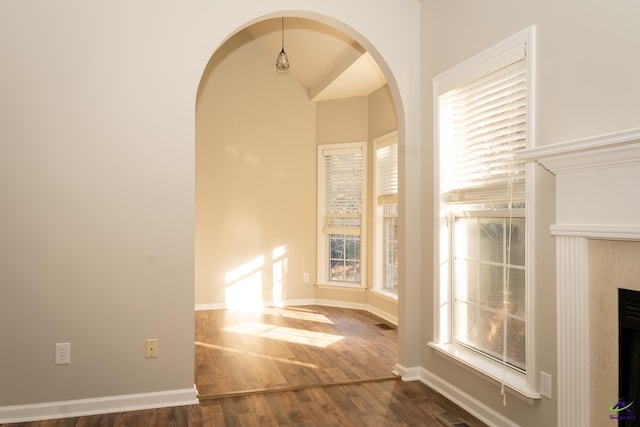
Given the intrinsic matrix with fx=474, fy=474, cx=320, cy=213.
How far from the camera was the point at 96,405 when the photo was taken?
296 centimetres

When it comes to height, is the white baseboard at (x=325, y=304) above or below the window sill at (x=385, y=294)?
below

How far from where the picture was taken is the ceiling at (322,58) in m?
5.20

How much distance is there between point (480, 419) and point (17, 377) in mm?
2823

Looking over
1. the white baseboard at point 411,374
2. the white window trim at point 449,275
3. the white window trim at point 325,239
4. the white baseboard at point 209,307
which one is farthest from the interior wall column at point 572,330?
the white baseboard at point 209,307

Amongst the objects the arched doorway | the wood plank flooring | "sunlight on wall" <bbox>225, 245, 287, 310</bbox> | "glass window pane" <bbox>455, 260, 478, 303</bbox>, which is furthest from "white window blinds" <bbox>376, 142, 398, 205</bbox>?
"glass window pane" <bbox>455, 260, 478, 303</bbox>

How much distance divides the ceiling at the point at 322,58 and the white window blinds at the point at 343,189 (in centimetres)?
82

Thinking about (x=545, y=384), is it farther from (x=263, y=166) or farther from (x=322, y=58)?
(x=263, y=166)

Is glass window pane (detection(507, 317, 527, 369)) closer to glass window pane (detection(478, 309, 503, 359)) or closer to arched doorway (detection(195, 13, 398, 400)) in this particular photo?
glass window pane (detection(478, 309, 503, 359))

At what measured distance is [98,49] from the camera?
9.84ft

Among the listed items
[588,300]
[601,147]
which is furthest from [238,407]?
[601,147]

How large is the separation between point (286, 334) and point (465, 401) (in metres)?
2.36

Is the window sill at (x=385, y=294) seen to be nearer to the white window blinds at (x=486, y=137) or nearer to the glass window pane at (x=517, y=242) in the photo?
the white window blinds at (x=486, y=137)

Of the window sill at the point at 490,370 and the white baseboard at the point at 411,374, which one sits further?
the white baseboard at the point at 411,374

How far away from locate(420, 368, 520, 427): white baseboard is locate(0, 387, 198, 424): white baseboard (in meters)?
1.66
